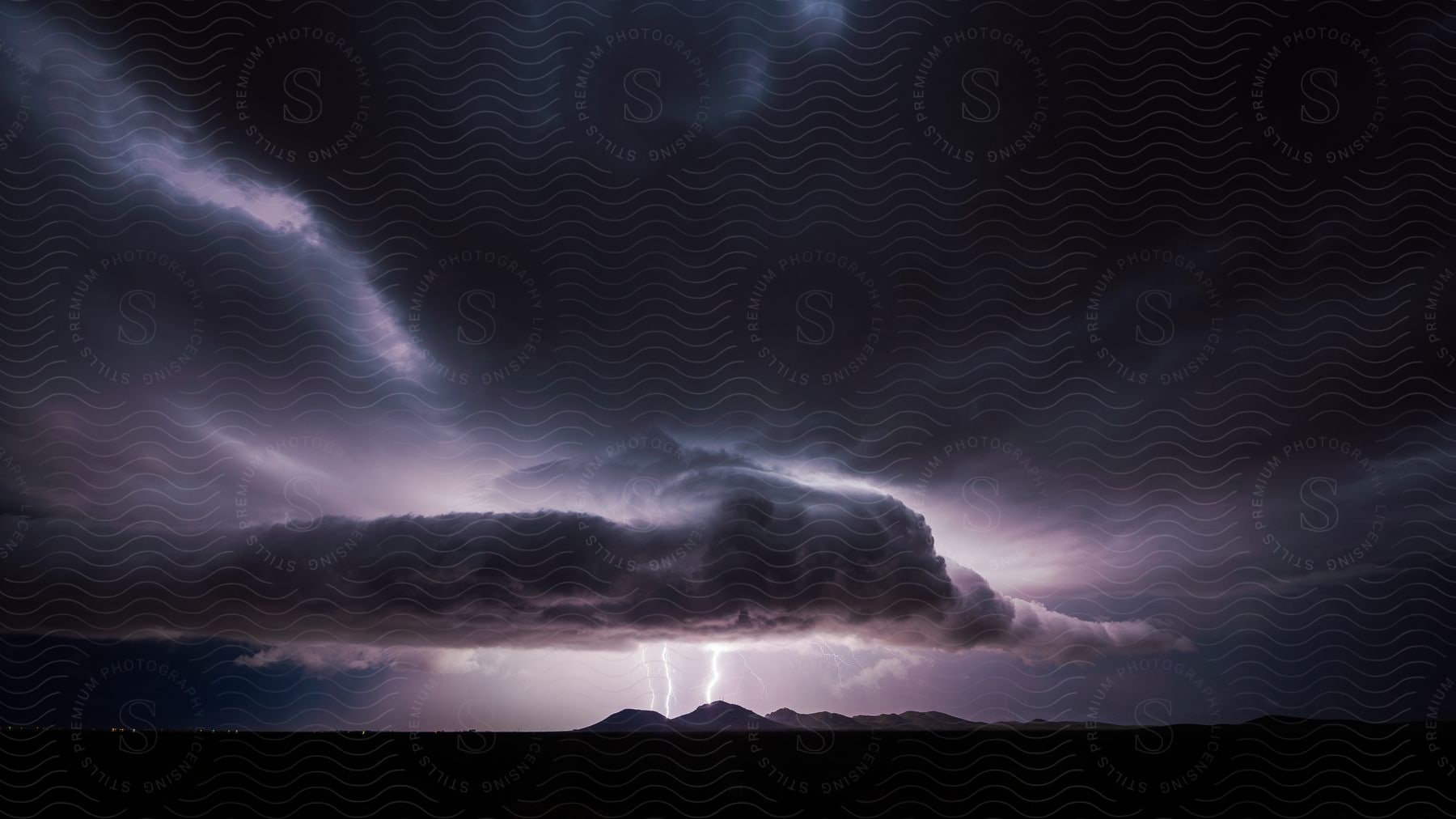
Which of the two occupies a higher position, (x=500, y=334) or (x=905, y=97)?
(x=905, y=97)

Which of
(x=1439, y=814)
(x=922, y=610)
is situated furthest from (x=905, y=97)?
A: (x=1439, y=814)

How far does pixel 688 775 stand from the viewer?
10.4 feet

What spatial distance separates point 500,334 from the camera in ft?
12.3

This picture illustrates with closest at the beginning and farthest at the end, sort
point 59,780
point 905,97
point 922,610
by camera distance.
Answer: point 59,780 < point 922,610 < point 905,97

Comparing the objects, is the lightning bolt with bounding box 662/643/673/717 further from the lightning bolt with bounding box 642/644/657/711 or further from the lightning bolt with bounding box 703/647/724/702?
the lightning bolt with bounding box 703/647/724/702

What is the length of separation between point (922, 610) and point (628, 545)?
1.30m

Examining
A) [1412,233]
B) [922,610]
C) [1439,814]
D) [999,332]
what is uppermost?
[1412,233]

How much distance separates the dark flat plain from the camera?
310cm

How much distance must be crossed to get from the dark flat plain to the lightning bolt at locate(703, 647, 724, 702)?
0.25 meters

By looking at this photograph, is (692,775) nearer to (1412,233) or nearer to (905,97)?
(905,97)

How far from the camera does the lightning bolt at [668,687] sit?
3426 mm
